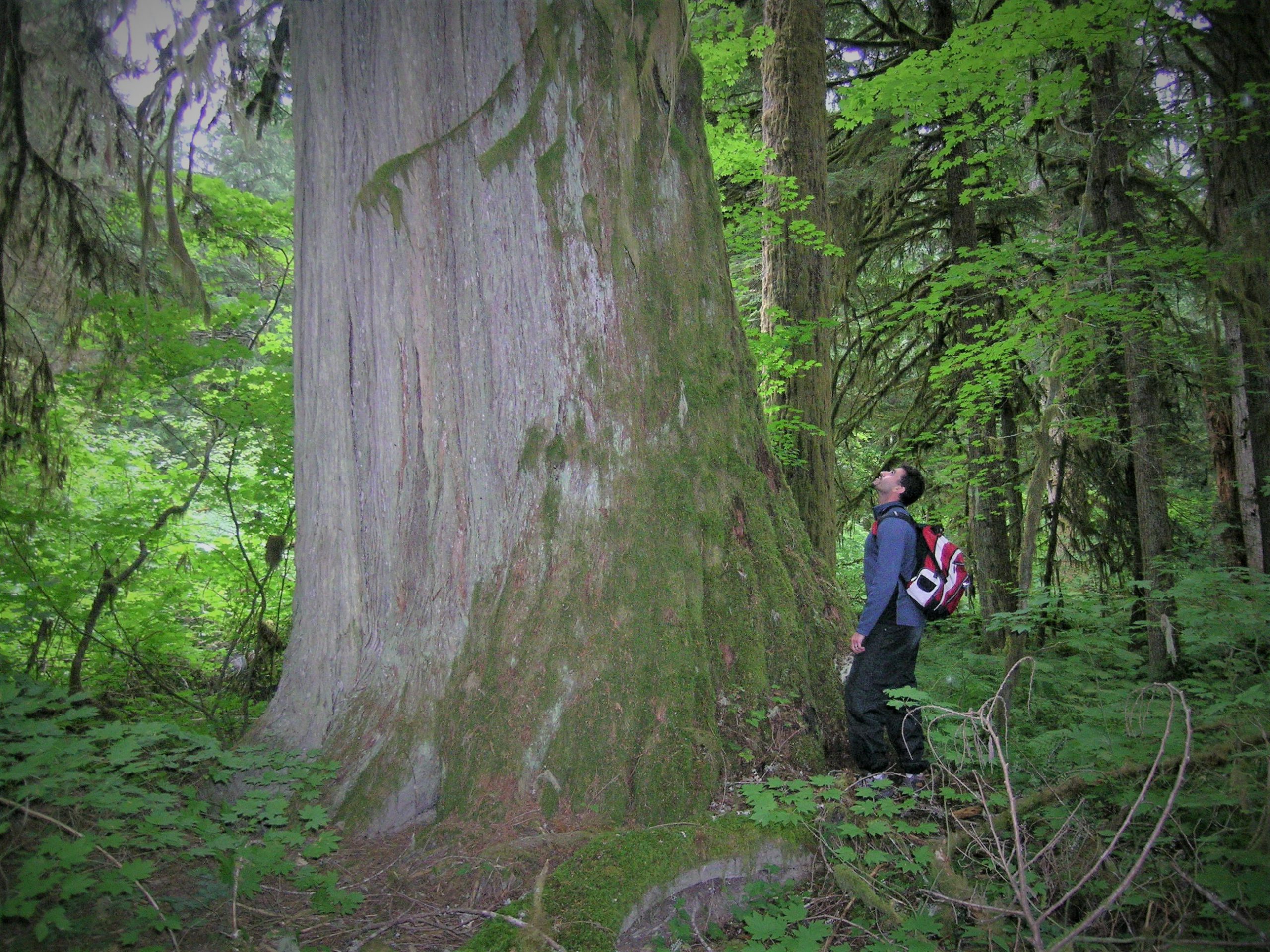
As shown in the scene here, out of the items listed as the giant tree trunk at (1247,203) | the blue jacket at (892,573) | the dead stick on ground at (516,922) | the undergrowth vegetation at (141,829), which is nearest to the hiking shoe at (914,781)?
the blue jacket at (892,573)

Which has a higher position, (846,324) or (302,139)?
(846,324)

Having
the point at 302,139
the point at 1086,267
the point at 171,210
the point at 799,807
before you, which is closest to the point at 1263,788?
the point at 799,807

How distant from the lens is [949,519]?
10602 mm

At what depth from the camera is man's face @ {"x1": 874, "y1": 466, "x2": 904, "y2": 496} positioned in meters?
3.85

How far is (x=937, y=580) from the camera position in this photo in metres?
3.62

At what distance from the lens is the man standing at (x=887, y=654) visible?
3432 millimetres

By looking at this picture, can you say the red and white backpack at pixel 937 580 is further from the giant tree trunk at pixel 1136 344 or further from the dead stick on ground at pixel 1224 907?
the giant tree trunk at pixel 1136 344

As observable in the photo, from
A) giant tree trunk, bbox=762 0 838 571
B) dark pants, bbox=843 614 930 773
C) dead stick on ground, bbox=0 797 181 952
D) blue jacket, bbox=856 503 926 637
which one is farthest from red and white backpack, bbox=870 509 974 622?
dead stick on ground, bbox=0 797 181 952

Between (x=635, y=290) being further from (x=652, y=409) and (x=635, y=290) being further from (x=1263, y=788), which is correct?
(x=1263, y=788)

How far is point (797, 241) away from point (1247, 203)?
3.80 meters

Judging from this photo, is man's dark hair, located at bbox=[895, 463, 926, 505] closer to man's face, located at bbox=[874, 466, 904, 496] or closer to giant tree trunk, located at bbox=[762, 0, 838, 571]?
man's face, located at bbox=[874, 466, 904, 496]

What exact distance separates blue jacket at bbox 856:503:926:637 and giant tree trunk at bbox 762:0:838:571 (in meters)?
2.54

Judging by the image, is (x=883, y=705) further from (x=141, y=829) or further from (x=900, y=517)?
(x=141, y=829)

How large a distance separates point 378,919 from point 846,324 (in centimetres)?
826
